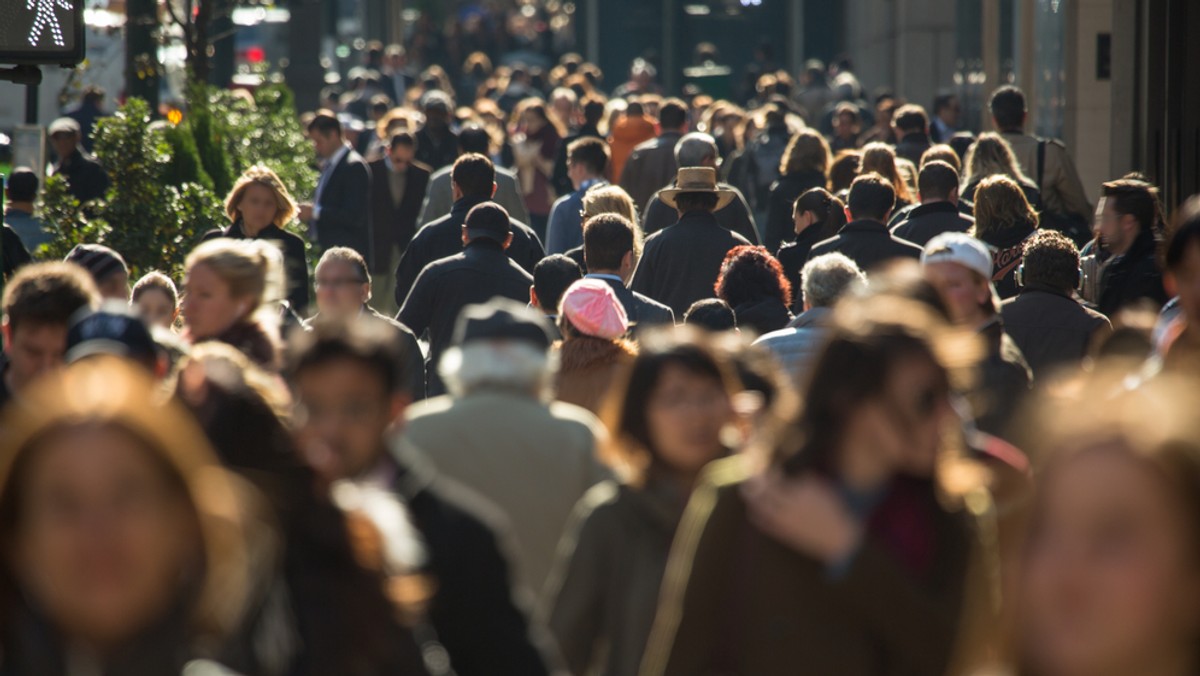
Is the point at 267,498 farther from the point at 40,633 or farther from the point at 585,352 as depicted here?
the point at 585,352

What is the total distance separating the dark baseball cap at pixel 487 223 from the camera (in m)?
10.7


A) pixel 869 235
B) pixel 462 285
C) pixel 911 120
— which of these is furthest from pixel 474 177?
pixel 911 120

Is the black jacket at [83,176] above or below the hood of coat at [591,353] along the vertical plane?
above

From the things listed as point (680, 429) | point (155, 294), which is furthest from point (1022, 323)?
point (680, 429)

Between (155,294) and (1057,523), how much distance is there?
625 centimetres

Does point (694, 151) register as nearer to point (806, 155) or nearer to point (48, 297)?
point (806, 155)

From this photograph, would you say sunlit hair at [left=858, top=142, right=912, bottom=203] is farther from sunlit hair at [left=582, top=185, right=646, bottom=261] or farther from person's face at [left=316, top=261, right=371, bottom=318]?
person's face at [left=316, top=261, right=371, bottom=318]

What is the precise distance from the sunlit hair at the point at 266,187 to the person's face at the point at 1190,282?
254 inches

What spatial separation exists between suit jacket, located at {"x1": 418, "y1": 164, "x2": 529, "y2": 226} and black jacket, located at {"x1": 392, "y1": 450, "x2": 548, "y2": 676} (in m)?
10.7

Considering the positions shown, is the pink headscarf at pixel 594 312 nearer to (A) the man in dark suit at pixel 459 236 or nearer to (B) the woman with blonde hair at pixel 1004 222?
(B) the woman with blonde hair at pixel 1004 222

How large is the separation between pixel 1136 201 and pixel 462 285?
3278 millimetres

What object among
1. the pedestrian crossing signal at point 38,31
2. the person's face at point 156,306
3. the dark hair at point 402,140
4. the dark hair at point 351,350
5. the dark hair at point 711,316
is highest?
the pedestrian crossing signal at point 38,31

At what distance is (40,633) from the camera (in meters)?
2.96

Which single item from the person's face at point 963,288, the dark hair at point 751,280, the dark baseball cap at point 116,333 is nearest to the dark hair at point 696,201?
the dark hair at point 751,280
